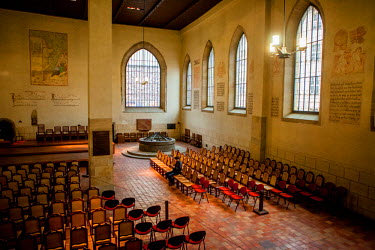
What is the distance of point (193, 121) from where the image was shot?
22.8 meters

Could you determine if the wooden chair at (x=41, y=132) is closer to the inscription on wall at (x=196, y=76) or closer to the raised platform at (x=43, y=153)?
the raised platform at (x=43, y=153)

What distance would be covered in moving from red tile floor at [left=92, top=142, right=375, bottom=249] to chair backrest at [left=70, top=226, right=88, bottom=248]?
2.99m

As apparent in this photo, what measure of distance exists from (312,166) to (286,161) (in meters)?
1.65

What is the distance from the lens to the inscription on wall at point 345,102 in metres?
9.48

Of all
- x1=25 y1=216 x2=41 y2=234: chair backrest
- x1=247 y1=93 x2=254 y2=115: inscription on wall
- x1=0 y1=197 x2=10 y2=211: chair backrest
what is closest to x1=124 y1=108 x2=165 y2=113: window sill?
x1=247 y1=93 x2=254 y2=115: inscription on wall

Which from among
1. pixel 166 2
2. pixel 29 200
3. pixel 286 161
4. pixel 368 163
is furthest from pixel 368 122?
pixel 166 2

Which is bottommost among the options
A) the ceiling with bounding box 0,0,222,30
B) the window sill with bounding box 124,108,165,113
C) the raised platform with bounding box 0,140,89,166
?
the raised platform with bounding box 0,140,89,166

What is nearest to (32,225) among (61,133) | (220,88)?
(220,88)

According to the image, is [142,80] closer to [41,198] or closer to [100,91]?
[100,91]

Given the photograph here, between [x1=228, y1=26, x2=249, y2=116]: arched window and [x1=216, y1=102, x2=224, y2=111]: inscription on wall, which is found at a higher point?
[x1=228, y1=26, x2=249, y2=116]: arched window

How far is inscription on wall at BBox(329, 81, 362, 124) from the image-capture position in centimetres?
948

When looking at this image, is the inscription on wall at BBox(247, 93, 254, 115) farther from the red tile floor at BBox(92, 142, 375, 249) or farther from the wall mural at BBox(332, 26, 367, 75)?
the red tile floor at BBox(92, 142, 375, 249)

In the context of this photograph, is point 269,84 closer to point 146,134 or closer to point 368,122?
point 368,122

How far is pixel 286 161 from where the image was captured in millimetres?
12938
